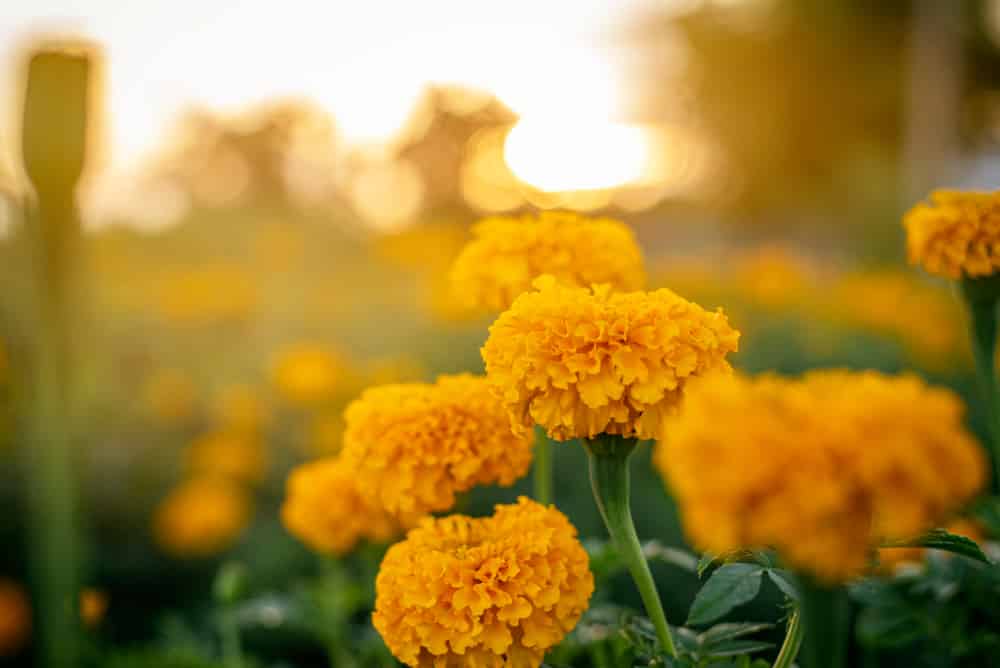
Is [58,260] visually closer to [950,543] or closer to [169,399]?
[950,543]

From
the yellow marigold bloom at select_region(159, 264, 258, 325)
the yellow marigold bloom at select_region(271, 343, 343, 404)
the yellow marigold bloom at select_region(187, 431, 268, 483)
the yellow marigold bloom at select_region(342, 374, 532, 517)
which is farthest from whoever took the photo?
the yellow marigold bloom at select_region(159, 264, 258, 325)

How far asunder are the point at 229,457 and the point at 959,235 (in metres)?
2.94

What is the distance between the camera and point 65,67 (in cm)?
163

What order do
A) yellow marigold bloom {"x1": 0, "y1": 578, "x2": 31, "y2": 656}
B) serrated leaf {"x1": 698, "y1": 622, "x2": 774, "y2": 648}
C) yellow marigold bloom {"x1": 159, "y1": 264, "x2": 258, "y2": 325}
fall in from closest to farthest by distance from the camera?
serrated leaf {"x1": 698, "y1": 622, "x2": 774, "y2": 648} < yellow marigold bloom {"x1": 0, "y1": 578, "x2": 31, "y2": 656} < yellow marigold bloom {"x1": 159, "y1": 264, "x2": 258, "y2": 325}

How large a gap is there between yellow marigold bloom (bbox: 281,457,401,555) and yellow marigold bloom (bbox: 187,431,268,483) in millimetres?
2099

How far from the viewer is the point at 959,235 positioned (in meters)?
1.13

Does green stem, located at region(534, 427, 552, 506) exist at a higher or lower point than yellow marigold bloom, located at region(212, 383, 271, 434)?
higher

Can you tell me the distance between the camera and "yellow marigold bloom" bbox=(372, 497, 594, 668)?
3.00 ft

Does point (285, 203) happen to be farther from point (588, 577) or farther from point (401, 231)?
point (588, 577)

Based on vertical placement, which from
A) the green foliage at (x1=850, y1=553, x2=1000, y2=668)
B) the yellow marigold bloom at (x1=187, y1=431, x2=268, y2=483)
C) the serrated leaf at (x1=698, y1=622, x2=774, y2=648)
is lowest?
the yellow marigold bloom at (x1=187, y1=431, x2=268, y2=483)

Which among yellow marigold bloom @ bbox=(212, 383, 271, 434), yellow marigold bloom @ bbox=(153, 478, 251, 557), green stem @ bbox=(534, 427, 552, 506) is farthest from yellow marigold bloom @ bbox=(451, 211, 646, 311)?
yellow marigold bloom @ bbox=(212, 383, 271, 434)

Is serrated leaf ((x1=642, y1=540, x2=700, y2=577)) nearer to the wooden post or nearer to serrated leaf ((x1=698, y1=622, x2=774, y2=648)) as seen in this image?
serrated leaf ((x1=698, y1=622, x2=774, y2=648))

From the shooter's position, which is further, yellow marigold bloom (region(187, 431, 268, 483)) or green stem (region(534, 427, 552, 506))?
A: yellow marigold bloom (region(187, 431, 268, 483))

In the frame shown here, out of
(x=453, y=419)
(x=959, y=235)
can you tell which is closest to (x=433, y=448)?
(x=453, y=419)
